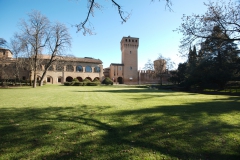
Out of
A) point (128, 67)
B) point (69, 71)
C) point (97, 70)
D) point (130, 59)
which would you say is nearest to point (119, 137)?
point (69, 71)

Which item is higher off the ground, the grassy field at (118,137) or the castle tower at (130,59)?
the castle tower at (130,59)

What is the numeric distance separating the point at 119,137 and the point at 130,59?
6151 cm

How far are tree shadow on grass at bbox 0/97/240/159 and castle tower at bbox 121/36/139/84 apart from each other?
5814cm

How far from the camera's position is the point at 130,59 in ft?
212

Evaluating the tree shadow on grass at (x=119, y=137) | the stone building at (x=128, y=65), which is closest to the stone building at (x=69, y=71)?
the stone building at (x=128, y=65)

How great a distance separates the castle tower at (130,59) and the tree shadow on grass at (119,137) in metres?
58.1

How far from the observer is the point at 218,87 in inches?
966

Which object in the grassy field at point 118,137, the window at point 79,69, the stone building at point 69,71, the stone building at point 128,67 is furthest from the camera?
the stone building at point 128,67

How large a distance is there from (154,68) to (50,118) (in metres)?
47.1

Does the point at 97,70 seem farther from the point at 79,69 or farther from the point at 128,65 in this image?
the point at 128,65

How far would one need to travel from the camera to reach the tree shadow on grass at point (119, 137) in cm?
349

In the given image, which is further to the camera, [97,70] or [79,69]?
[97,70]

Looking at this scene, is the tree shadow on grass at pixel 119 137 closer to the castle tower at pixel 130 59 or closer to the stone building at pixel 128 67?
the stone building at pixel 128 67

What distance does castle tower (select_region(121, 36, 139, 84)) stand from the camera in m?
63.9
